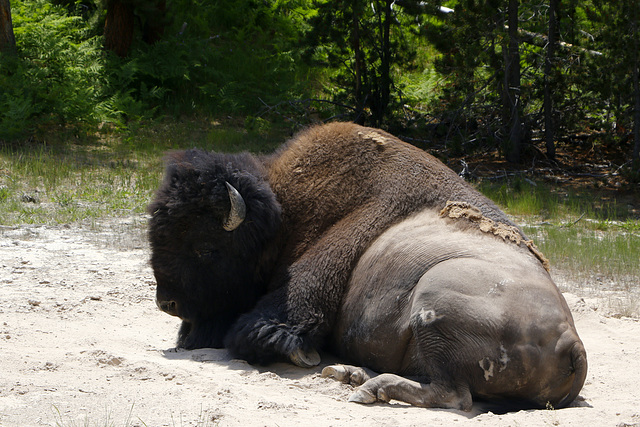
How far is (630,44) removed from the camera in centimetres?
1224

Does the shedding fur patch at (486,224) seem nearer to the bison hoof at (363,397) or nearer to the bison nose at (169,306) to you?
the bison hoof at (363,397)

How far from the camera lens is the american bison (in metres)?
4.08

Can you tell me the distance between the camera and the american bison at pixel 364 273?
4.08 metres

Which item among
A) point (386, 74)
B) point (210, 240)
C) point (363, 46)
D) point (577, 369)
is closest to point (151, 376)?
point (210, 240)

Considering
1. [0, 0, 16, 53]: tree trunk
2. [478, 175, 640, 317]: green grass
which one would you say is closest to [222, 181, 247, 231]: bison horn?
[478, 175, 640, 317]: green grass

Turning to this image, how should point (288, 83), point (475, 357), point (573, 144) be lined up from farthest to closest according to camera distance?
1. point (288, 83)
2. point (573, 144)
3. point (475, 357)

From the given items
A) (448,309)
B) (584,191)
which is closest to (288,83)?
(584,191)

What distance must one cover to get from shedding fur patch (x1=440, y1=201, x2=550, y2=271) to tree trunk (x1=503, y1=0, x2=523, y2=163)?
9.05 m

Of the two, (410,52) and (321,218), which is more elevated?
(410,52)

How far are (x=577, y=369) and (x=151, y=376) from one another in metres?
2.65

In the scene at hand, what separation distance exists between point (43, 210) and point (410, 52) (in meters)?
9.36

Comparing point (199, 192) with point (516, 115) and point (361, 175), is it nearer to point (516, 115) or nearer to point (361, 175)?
point (361, 175)

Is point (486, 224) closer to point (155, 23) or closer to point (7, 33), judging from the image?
point (7, 33)

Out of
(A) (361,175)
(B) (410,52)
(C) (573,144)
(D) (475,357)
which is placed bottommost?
(D) (475,357)
